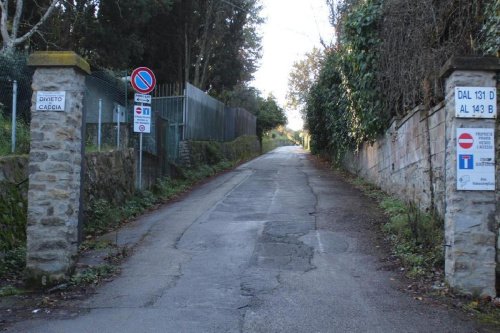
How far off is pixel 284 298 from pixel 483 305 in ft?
7.63

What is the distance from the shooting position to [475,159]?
6.37 metres

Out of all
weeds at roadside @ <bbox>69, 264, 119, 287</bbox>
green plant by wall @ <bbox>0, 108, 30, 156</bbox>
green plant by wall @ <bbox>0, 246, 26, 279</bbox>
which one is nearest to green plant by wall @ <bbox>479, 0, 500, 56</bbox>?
weeds at roadside @ <bbox>69, 264, 119, 287</bbox>

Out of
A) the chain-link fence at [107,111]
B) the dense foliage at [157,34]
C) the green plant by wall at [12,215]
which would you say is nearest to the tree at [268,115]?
the dense foliage at [157,34]

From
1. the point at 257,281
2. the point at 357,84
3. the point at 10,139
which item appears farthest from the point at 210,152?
the point at 257,281

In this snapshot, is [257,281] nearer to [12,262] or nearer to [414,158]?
[12,262]

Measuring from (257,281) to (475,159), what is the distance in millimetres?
3186

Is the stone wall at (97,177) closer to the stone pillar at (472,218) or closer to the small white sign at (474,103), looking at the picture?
the stone pillar at (472,218)

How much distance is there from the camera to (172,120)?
20969 mm

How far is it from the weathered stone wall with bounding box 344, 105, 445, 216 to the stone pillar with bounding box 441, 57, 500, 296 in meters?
2.45

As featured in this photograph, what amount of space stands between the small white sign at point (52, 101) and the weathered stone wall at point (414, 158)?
6302 mm

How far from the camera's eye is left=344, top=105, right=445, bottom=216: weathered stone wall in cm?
938

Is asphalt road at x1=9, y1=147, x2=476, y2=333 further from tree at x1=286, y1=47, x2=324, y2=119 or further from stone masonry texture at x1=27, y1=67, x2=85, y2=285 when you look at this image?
tree at x1=286, y1=47, x2=324, y2=119

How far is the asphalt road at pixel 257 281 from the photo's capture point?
17.7 feet

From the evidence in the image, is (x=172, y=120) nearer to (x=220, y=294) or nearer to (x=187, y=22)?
(x=187, y=22)
